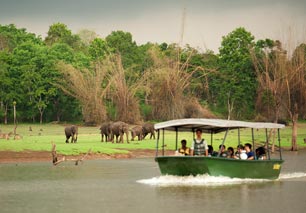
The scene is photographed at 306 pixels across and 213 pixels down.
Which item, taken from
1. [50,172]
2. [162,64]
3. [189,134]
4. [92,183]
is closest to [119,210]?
[92,183]

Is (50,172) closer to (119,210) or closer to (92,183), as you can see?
(92,183)

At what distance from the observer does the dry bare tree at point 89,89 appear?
225 ft

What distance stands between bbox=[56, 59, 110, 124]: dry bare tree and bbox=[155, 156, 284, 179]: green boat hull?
39.7 meters

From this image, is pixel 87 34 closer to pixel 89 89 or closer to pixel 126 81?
pixel 126 81

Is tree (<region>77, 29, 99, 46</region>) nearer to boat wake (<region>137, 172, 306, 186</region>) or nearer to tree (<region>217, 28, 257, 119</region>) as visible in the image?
tree (<region>217, 28, 257, 119</region>)

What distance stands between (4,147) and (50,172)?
659 cm

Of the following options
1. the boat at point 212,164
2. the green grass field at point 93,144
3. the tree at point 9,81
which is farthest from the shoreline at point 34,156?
the tree at point 9,81

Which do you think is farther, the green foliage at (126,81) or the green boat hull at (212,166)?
the green foliage at (126,81)

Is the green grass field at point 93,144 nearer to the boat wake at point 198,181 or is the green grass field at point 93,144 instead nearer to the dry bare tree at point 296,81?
the dry bare tree at point 296,81

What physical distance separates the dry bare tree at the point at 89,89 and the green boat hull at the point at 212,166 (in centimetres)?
3973

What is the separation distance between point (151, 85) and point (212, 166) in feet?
149

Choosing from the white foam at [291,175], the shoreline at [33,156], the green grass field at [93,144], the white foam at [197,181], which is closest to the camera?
the white foam at [197,181]

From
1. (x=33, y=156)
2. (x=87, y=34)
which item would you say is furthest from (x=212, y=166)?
(x=87, y=34)

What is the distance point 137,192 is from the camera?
26328 millimetres
